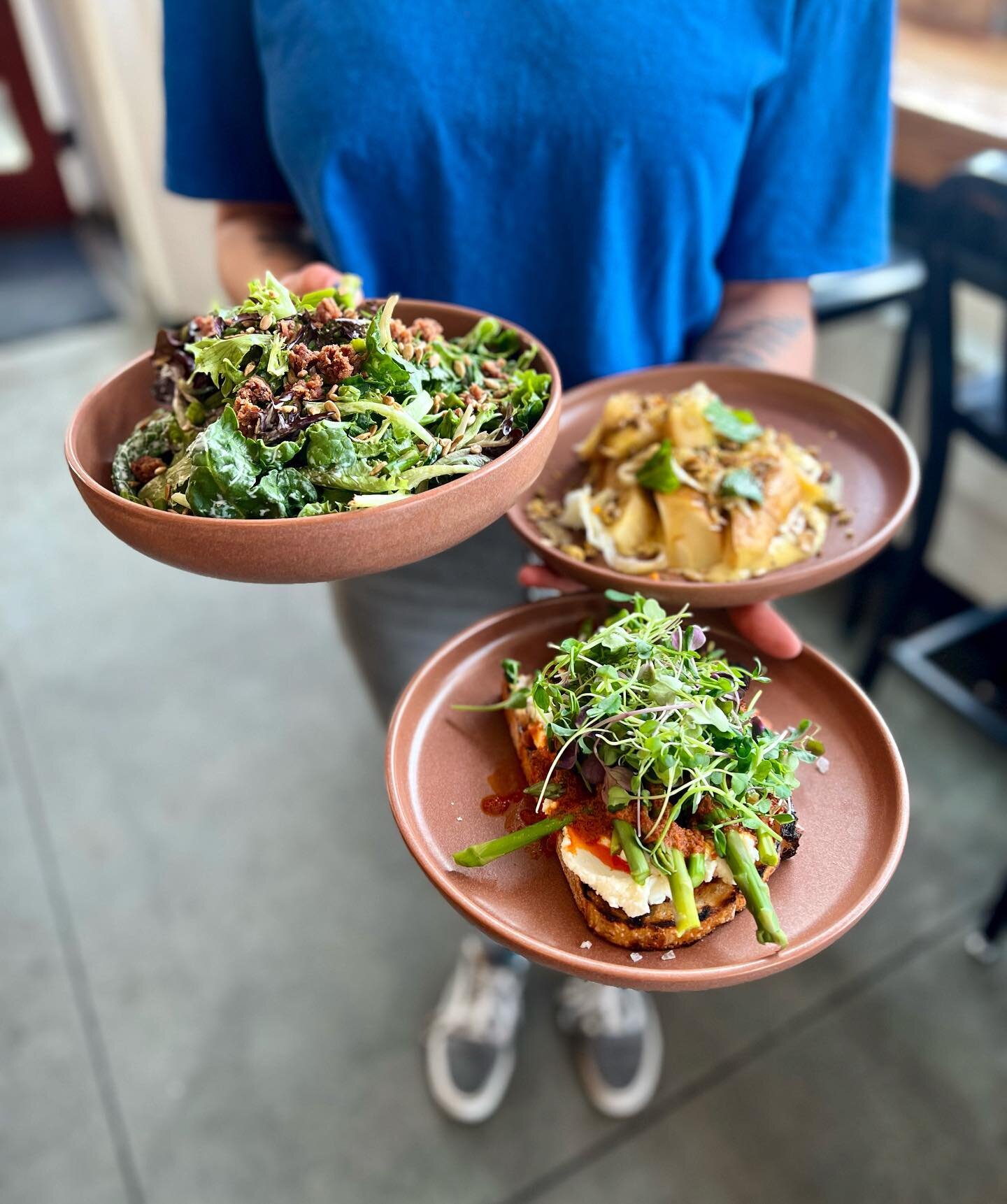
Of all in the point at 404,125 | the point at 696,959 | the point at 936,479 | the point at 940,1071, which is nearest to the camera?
the point at 696,959

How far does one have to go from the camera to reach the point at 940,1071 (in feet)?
6.23

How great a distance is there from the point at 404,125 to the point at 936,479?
1642 mm

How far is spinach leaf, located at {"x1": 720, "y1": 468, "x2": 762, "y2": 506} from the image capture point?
42.9 inches

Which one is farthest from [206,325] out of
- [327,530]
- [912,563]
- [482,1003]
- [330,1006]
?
[912,563]

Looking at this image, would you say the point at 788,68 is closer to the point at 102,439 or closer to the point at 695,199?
the point at 695,199

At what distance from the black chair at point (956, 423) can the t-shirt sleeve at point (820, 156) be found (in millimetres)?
601

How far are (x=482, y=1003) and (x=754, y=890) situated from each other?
4.34ft

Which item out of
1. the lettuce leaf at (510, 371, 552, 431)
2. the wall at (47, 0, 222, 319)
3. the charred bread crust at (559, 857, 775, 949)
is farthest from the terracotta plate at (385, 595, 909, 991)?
the wall at (47, 0, 222, 319)

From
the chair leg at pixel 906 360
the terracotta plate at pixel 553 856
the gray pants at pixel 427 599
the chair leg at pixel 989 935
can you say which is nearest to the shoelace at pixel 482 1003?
the gray pants at pixel 427 599

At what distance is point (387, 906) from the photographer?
226 centimetres

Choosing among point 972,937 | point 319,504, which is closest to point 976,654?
point 972,937

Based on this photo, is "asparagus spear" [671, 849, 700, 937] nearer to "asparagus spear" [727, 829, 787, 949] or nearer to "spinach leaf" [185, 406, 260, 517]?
"asparagus spear" [727, 829, 787, 949]

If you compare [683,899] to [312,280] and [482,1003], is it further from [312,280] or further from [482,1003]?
[482,1003]

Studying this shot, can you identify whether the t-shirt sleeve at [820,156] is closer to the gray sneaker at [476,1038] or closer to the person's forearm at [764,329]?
the person's forearm at [764,329]
